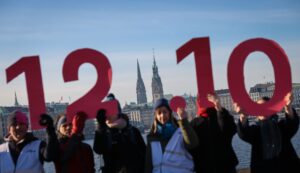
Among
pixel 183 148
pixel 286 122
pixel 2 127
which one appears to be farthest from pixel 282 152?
pixel 2 127

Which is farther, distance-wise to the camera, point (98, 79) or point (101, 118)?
point (98, 79)

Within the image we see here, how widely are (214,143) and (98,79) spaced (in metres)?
1.76

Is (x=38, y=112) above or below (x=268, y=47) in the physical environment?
below

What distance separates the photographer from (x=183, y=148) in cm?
539

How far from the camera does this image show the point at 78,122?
567 centimetres

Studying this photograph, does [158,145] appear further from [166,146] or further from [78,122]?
[78,122]

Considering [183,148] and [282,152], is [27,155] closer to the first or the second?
[183,148]

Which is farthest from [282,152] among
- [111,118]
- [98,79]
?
[98,79]

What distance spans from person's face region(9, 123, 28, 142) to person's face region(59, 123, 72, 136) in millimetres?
481

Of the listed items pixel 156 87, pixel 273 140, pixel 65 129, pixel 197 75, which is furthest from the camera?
pixel 156 87

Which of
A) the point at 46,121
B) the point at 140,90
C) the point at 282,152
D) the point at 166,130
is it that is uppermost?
the point at 140,90

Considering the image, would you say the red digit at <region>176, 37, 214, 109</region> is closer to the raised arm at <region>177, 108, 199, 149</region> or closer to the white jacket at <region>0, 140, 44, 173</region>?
the raised arm at <region>177, 108, 199, 149</region>

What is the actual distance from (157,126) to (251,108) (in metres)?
1.32

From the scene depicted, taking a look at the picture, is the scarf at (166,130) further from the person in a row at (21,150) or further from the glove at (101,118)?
the person in a row at (21,150)
